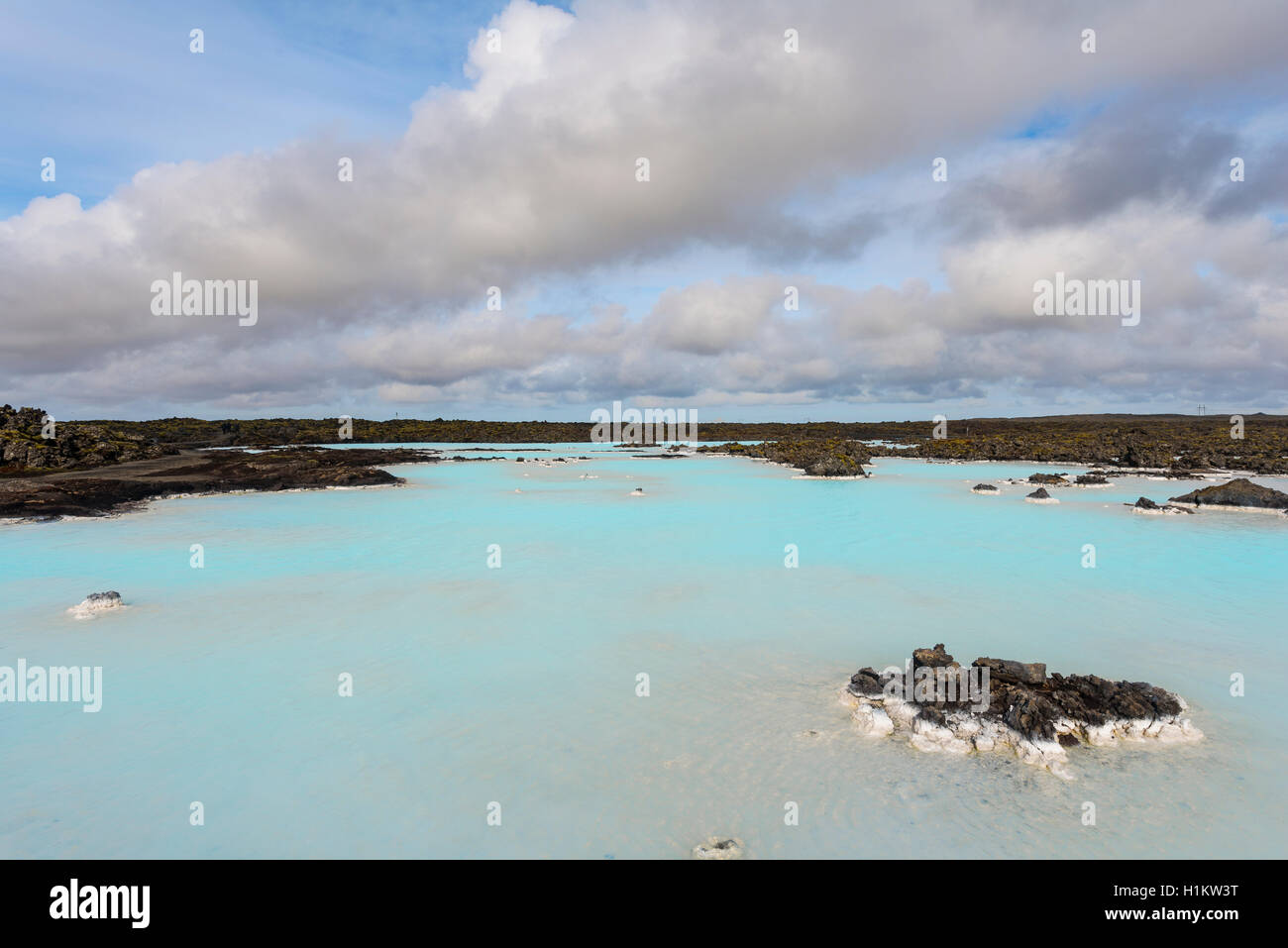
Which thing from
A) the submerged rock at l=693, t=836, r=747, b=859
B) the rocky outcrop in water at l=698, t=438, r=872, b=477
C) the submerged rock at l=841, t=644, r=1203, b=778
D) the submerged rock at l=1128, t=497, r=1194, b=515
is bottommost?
the submerged rock at l=693, t=836, r=747, b=859

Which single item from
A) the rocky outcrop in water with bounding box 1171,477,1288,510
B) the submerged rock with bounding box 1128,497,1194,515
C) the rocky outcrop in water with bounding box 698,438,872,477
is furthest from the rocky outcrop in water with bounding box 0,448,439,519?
the rocky outcrop in water with bounding box 1171,477,1288,510

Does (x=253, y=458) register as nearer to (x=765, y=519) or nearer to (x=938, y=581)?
(x=765, y=519)

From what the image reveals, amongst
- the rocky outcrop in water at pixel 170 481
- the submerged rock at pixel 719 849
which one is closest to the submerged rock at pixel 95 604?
the submerged rock at pixel 719 849

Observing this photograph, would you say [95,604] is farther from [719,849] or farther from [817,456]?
[817,456]

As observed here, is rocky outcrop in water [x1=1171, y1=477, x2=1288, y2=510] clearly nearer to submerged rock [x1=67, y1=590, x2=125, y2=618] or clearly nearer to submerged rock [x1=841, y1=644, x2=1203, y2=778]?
submerged rock [x1=841, y1=644, x2=1203, y2=778]
